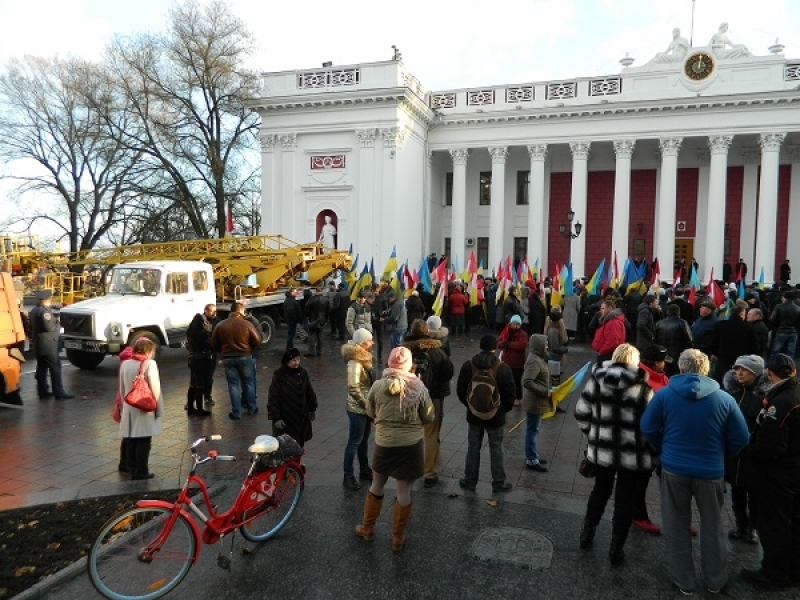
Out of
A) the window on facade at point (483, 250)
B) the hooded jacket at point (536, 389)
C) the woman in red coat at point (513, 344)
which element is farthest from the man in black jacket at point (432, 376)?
the window on facade at point (483, 250)

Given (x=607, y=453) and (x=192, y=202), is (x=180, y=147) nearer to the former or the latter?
(x=192, y=202)

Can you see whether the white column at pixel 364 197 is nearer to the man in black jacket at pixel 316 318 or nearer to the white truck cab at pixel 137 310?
the man in black jacket at pixel 316 318

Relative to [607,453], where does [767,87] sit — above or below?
above

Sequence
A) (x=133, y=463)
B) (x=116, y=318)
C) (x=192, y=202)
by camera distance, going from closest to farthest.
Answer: (x=133, y=463)
(x=116, y=318)
(x=192, y=202)

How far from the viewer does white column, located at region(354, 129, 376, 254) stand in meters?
29.0

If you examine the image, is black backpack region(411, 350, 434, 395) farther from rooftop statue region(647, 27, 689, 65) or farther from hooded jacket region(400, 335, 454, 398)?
rooftop statue region(647, 27, 689, 65)

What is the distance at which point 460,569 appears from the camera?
474 cm

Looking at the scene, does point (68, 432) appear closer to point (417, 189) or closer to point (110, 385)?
point (110, 385)

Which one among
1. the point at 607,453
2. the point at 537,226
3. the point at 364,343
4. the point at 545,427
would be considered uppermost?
the point at 537,226

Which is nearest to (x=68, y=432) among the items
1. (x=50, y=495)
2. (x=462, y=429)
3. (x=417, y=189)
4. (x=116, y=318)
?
(x=50, y=495)

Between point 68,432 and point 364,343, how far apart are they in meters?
5.20

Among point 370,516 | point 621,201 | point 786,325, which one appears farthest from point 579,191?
point 370,516


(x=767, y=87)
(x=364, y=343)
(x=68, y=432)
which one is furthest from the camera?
(x=767, y=87)

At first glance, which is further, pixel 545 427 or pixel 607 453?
pixel 545 427
